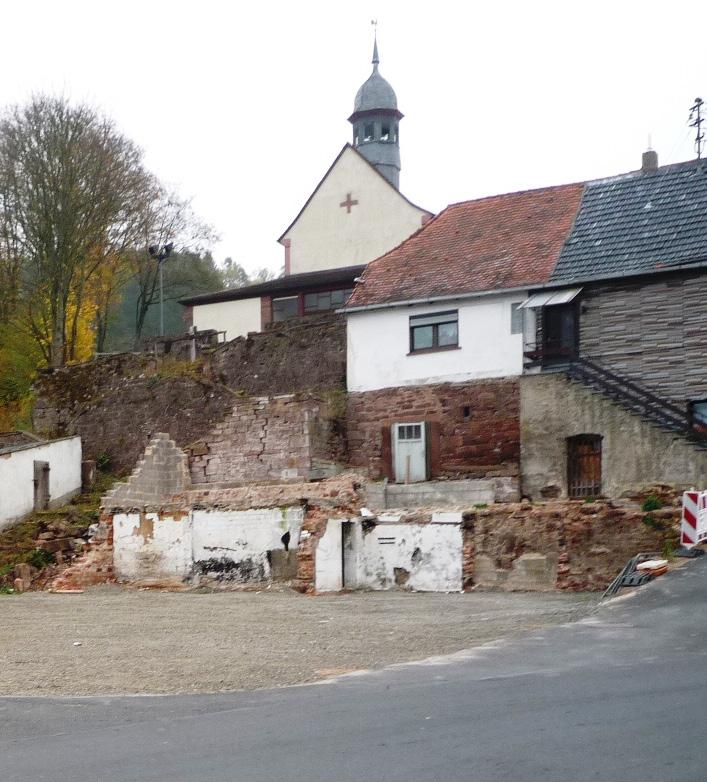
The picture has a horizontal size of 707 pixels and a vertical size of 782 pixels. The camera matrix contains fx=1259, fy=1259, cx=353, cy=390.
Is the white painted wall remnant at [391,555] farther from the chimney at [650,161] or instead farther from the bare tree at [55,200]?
the bare tree at [55,200]

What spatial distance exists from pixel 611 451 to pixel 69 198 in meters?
22.3

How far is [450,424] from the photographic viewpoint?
3039 cm

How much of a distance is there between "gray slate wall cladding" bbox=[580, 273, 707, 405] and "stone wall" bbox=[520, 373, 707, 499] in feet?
3.64

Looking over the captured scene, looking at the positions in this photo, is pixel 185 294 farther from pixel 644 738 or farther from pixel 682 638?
pixel 644 738

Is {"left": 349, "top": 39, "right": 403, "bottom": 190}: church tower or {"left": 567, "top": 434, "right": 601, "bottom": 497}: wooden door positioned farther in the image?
{"left": 349, "top": 39, "right": 403, "bottom": 190}: church tower

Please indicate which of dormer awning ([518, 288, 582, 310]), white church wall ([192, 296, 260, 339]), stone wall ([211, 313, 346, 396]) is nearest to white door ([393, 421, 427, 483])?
stone wall ([211, 313, 346, 396])

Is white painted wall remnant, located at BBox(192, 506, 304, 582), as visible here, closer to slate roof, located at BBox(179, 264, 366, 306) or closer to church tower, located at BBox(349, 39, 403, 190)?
slate roof, located at BBox(179, 264, 366, 306)

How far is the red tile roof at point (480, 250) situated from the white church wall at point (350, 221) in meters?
10.7

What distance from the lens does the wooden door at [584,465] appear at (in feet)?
92.7

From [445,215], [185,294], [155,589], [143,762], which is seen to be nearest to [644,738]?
[143,762]

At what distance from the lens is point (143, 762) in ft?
30.4

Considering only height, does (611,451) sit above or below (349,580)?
above

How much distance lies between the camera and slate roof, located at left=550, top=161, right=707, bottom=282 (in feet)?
93.8

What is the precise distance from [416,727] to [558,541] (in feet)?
41.2
